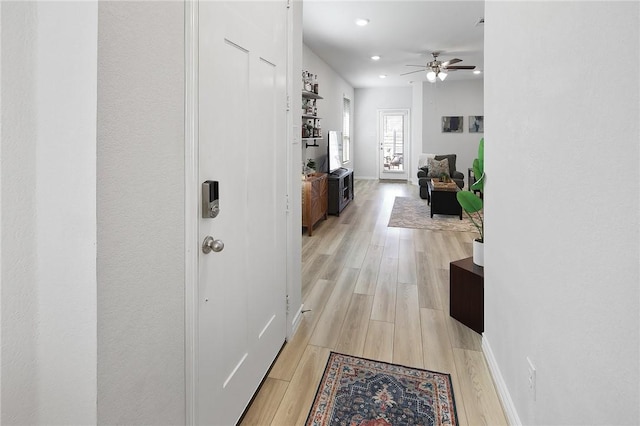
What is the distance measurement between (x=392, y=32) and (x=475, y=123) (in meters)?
5.48

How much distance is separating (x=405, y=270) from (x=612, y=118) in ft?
9.61

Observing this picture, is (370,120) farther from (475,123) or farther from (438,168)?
(438,168)

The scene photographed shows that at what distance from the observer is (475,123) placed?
10016 mm

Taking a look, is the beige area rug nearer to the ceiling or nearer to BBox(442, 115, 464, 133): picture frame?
the ceiling

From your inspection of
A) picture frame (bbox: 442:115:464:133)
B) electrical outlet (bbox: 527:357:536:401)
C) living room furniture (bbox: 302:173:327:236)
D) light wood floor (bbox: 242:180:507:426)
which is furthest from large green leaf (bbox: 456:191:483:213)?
picture frame (bbox: 442:115:464:133)

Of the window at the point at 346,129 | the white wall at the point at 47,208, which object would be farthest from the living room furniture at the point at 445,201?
the white wall at the point at 47,208

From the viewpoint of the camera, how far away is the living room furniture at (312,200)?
4.97 metres

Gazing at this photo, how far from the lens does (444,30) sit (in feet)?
17.8

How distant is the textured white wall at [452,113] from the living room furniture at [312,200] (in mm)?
5623

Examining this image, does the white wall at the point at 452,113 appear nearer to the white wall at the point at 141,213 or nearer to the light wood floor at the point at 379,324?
the light wood floor at the point at 379,324

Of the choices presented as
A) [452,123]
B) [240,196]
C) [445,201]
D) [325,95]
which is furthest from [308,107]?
[452,123]

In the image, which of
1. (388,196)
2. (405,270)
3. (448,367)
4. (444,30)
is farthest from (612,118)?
(388,196)

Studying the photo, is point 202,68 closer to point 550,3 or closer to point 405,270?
point 550,3

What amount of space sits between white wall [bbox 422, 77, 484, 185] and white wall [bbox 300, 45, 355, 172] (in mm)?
2447
